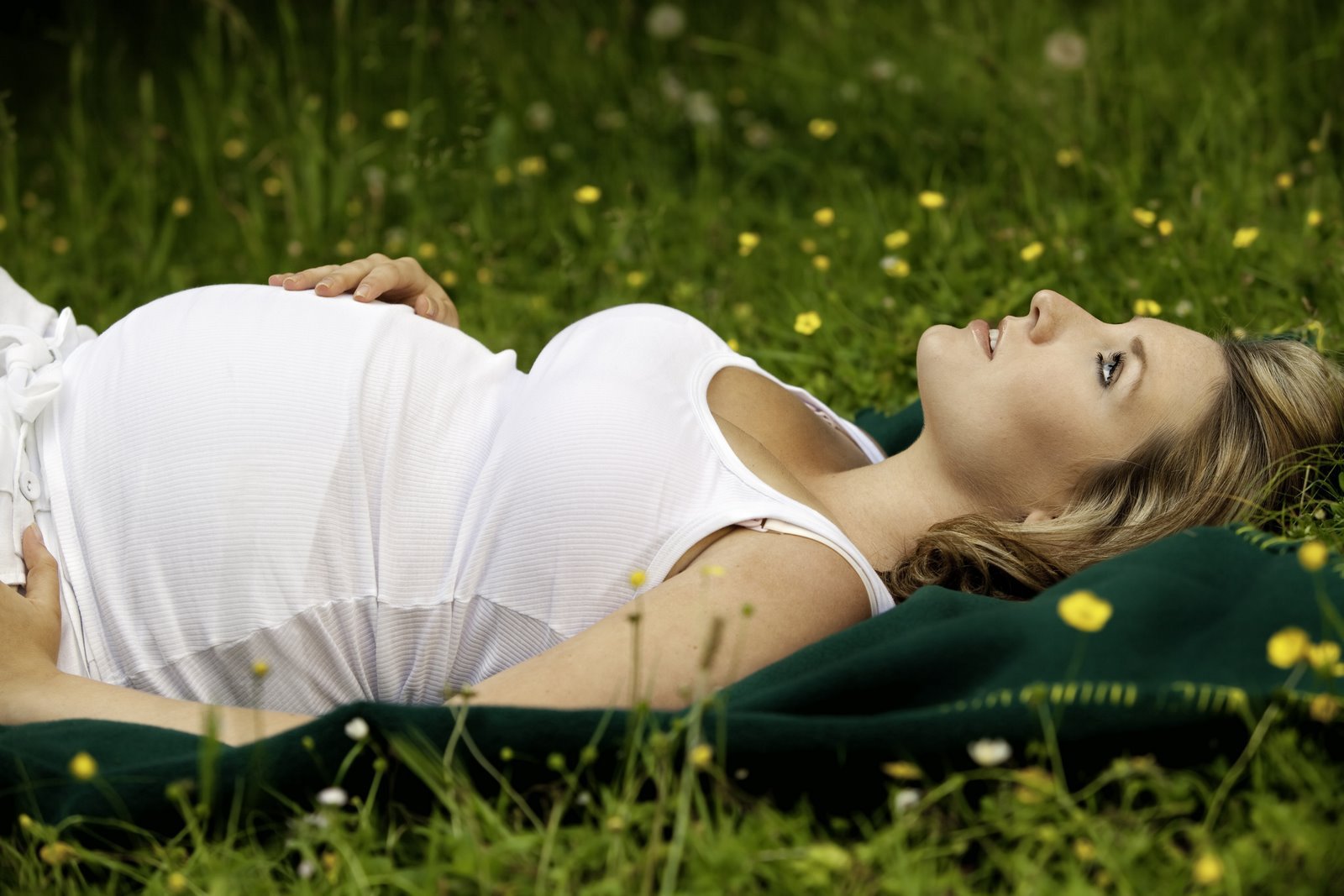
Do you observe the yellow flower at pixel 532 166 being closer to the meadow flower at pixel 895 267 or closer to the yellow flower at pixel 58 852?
the meadow flower at pixel 895 267

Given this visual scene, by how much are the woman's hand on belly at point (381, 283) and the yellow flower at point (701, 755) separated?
43.6 inches

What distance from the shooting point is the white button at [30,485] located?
6.27ft

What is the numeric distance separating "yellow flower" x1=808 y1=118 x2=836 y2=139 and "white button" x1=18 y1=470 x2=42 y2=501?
2.55 m

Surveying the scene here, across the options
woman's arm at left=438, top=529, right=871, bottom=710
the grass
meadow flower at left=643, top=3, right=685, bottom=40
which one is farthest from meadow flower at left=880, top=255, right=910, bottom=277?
meadow flower at left=643, top=3, right=685, bottom=40

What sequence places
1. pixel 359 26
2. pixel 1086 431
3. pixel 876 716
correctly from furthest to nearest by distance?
pixel 359 26 < pixel 1086 431 < pixel 876 716

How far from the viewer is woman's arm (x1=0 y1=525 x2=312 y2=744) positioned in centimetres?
166

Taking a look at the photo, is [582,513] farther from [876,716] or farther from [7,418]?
[7,418]

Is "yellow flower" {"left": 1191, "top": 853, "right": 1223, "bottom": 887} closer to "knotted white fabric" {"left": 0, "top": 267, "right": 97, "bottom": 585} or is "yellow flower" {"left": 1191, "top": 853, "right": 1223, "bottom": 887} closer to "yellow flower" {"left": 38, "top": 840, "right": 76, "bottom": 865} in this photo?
"yellow flower" {"left": 38, "top": 840, "right": 76, "bottom": 865}

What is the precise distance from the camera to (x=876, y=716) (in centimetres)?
148

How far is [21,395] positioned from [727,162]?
2515 millimetres

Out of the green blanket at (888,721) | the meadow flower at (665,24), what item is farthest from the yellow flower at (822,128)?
→ the green blanket at (888,721)

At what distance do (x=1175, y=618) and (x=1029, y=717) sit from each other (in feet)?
0.83

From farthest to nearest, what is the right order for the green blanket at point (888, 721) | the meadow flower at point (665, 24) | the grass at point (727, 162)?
the meadow flower at point (665, 24) < the grass at point (727, 162) < the green blanket at point (888, 721)

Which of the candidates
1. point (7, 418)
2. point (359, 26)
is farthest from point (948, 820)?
point (359, 26)
